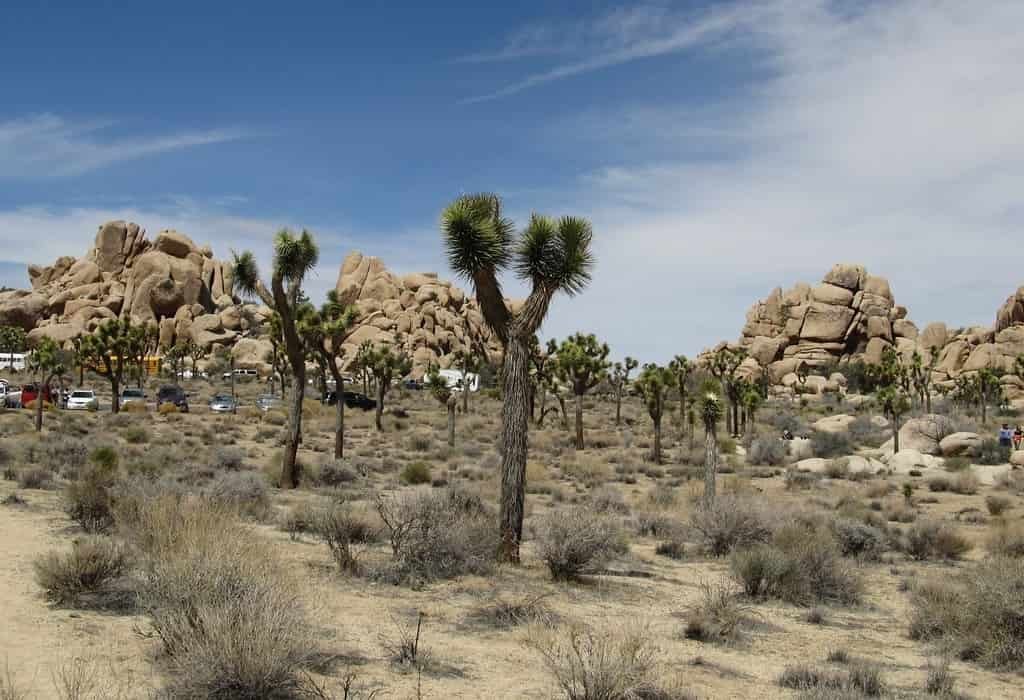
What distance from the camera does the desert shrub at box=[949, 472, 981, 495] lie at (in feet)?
91.0

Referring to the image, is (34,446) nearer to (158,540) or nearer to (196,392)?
(158,540)

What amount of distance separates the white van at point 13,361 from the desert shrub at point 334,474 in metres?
73.8

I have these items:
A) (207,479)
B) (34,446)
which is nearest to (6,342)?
(34,446)

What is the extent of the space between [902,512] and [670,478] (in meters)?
9.82

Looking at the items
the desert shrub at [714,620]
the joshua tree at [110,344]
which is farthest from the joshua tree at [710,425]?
the joshua tree at [110,344]

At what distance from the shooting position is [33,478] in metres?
17.9

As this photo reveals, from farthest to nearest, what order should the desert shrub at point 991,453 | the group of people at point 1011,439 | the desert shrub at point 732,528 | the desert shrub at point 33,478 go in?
the group of people at point 1011,439 → the desert shrub at point 991,453 → the desert shrub at point 33,478 → the desert shrub at point 732,528

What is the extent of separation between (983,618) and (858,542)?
677cm

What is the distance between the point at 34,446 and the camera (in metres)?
23.7

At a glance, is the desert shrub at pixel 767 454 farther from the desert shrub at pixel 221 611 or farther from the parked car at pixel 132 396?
the parked car at pixel 132 396

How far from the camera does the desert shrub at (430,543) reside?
11844 mm

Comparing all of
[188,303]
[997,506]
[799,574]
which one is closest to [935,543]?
[799,574]

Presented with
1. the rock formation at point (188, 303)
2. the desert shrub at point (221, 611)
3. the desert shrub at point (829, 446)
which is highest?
the rock formation at point (188, 303)

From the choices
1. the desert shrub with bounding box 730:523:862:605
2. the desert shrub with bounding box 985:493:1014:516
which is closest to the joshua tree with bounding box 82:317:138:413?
the desert shrub with bounding box 985:493:1014:516
